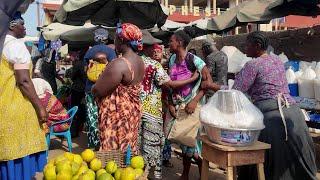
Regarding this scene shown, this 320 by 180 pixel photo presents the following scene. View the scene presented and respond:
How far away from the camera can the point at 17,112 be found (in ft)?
9.81

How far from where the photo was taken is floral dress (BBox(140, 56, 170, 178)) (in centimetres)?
385

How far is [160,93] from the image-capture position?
13.0 ft

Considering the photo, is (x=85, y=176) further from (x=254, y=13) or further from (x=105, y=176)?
(x=254, y=13)

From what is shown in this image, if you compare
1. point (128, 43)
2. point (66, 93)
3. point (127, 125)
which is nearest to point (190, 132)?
point (127, 125)

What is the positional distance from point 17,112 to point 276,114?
2.17 meters

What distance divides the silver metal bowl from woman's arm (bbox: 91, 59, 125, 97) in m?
0.80

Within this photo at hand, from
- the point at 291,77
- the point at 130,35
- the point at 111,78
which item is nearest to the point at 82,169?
the point at 111,78

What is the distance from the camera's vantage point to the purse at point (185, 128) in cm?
405

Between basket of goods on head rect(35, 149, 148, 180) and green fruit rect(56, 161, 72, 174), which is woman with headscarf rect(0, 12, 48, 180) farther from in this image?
green fruit rect(56, 161, 72, 174)

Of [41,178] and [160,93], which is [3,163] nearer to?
[41,178]

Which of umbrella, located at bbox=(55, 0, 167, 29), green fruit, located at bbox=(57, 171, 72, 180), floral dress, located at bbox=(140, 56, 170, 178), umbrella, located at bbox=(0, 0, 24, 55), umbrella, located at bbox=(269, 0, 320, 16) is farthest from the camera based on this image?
umbrella, located at bbox=(55, 0, 167, 29)

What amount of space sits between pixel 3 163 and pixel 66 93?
14.7ft

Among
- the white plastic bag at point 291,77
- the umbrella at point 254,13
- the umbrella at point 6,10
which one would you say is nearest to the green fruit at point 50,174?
the umbrella at point 6,10

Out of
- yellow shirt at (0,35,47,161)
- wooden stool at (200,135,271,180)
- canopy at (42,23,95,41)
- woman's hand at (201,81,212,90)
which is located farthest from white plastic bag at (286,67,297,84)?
canopy at (42,23,95,41)
